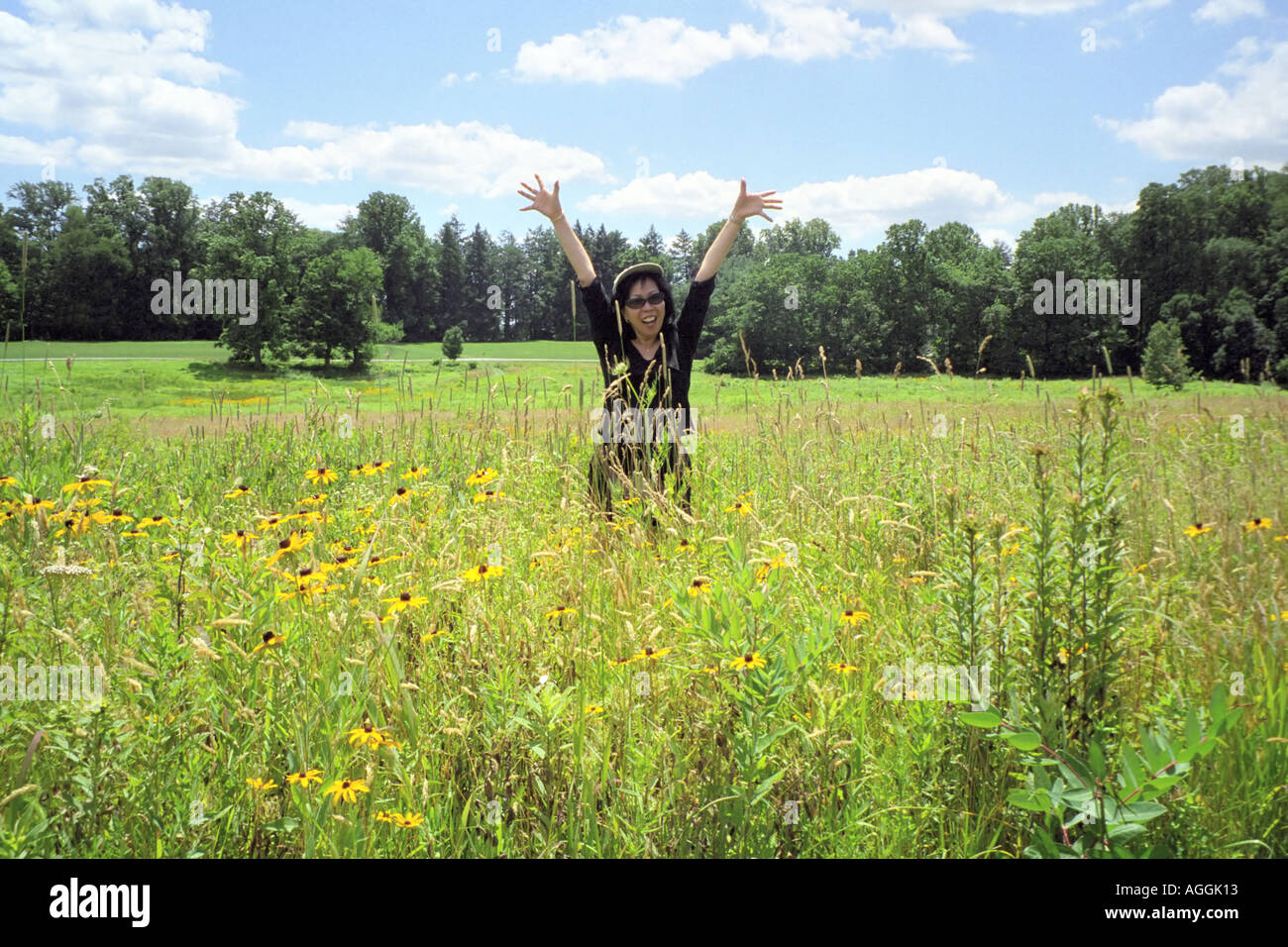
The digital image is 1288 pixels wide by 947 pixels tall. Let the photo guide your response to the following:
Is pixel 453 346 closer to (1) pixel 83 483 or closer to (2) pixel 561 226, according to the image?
(2) pixel 561 226

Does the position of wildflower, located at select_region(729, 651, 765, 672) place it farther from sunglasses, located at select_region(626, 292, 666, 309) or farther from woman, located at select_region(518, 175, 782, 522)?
sunglasses, located at select_region(626, 292, 666, 309)

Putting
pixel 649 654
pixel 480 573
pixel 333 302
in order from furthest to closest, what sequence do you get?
1. pixel 333 302
2. pixel 480 573
3. pixel 649 654

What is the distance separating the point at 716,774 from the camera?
1.66 m

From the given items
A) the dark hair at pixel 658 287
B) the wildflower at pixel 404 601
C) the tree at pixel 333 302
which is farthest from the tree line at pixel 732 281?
the wildflower at pixel 404 601

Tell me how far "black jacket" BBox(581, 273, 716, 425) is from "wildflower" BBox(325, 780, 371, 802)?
312 centimetres

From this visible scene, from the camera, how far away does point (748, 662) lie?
61.7 inches

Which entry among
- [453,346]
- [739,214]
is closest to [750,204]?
[739,214]

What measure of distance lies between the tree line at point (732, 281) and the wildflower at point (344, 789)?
17.2ft

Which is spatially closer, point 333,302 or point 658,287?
point 658,287

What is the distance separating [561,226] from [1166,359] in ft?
55.5

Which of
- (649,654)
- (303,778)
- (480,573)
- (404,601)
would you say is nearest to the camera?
(303,778)

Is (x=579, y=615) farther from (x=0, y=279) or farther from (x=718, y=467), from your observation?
(x=0, y=279)

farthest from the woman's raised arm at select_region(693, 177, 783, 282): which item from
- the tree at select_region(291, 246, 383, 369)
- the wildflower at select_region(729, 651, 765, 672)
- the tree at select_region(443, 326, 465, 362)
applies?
the tree at select_region(291, 246, 383, 369)

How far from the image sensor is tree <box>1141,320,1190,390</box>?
13.6 m
